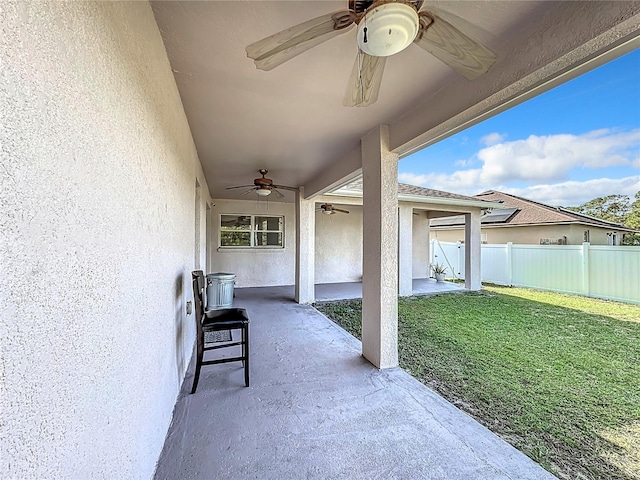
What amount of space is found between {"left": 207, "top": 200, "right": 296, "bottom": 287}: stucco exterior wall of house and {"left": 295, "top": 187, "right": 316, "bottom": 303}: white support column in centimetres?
194

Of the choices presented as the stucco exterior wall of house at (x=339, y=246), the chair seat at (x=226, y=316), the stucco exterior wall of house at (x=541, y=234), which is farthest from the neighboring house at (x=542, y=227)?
the chair seat at (x=226, y=316)

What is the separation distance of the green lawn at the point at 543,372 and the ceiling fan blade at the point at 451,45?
2470 millimetres

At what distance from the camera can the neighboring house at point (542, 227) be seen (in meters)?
10.8

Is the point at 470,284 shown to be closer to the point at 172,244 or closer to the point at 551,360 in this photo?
the point at 551,360

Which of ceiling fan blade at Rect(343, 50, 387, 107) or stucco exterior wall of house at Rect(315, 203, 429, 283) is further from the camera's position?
stucco exterior wall of house at Rect(315, 203, 429, 283)

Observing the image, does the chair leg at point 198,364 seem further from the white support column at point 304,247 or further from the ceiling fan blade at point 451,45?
the white support column at point 304,247

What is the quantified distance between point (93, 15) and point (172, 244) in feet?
5.40

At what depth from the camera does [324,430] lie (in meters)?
2.08

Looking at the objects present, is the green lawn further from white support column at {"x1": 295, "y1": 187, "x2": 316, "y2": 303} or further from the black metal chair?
the black metal chair

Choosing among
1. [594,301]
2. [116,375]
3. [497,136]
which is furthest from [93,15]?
[497,136]

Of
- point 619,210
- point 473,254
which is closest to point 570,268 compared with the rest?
point 473,254

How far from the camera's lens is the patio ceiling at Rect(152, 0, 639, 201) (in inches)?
56.9

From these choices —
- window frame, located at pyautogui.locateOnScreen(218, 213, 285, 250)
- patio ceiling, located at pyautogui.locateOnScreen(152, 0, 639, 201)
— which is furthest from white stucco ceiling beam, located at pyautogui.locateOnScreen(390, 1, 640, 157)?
window frame, located at pyautogui.locateOnScreen(218, 213, 285, 250)

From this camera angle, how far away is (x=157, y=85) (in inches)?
65.1
